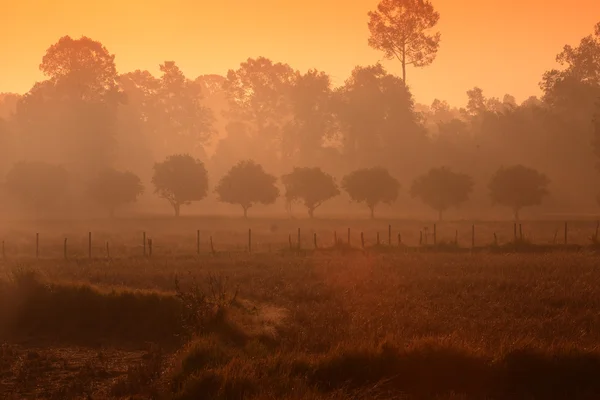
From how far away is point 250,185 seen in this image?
75750 millimetres

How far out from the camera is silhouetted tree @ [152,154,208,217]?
252ft

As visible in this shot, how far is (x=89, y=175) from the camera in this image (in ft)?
279

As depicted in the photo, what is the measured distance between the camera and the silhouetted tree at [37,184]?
74.1 m

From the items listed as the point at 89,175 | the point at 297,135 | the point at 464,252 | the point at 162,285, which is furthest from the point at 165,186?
the point at 162,285

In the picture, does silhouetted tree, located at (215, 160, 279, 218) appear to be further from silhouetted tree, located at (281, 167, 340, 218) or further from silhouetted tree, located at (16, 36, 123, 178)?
silhouetted tree, located at (16, 36, 123, 178)

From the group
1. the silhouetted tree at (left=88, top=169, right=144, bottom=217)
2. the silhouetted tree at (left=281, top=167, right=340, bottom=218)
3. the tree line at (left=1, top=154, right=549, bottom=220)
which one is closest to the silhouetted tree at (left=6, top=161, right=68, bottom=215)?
the tree line at (left=1, top=154, right=549, bottom=220)

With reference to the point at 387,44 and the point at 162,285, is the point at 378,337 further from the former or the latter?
the point at 387,44

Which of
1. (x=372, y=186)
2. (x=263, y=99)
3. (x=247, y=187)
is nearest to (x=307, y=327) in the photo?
(x=372, y=186)

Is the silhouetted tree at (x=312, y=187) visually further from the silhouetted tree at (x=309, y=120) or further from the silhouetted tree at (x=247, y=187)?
the silhouetted tree at (x=309, y=120)

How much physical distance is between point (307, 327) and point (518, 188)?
185 feet

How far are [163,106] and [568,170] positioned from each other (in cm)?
5961

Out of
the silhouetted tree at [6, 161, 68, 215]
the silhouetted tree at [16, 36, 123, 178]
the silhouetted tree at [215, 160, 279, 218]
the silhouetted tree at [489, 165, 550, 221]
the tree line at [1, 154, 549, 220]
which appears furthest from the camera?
the silhouetted tree at [16, 36, 123, 178]

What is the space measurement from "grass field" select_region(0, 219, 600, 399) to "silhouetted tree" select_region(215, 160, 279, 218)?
131 feet

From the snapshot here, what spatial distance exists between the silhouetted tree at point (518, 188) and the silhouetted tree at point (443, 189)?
3578mm
